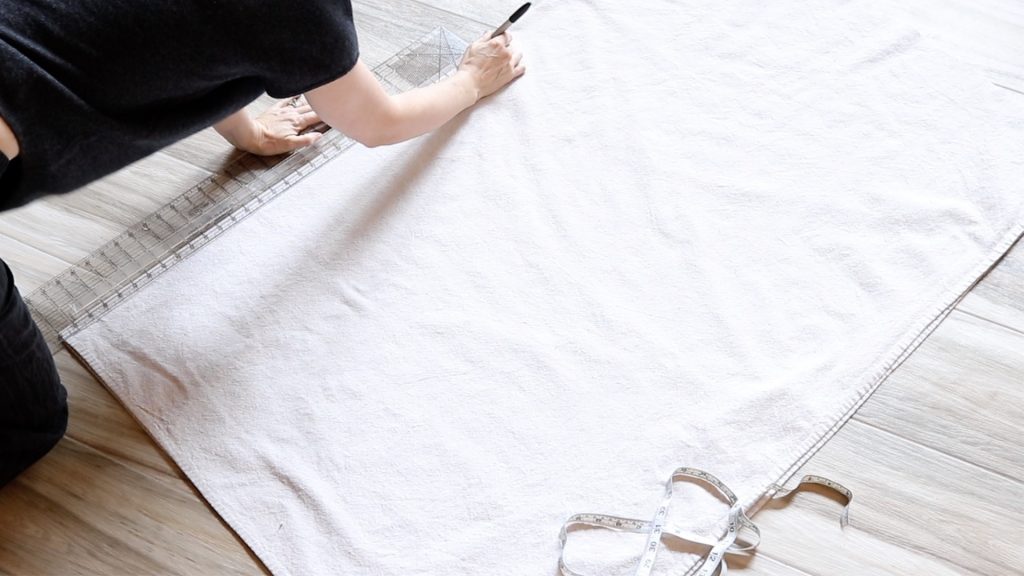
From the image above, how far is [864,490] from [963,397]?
0.17 metres

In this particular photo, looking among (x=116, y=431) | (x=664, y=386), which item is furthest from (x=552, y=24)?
(x=116, y=431)

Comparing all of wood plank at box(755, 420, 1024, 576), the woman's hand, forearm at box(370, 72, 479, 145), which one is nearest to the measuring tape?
wood plank at box(755, 420, 1024, 576)

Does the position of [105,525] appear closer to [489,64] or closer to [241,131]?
[241,131]

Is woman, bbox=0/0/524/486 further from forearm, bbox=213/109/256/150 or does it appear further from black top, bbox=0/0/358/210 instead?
forearm, bbox=213/109/256/150

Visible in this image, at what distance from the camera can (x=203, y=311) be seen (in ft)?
3.97

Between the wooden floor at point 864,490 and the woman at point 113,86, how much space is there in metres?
0.06

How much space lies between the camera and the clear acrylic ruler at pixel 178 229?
47.9 inches

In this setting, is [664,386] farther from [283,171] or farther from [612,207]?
[283,171]

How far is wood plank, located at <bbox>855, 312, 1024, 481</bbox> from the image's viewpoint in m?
1.09

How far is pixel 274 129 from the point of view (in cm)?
133

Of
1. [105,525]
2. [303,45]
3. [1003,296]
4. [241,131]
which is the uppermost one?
[303,45]

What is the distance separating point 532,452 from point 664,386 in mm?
169

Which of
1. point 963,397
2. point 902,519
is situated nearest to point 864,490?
point 902,519

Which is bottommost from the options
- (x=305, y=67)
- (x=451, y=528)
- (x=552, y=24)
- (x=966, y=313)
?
(x=451, y=528)
